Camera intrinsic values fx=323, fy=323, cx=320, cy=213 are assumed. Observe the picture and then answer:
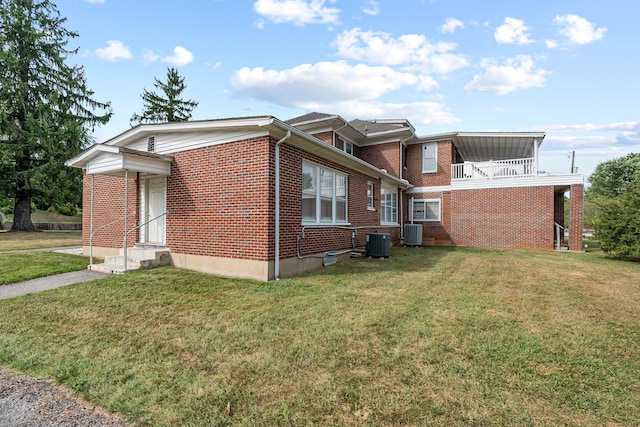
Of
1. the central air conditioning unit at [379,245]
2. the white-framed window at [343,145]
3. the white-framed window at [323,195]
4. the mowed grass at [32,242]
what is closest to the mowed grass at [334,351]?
the white-framed window at [323,195]

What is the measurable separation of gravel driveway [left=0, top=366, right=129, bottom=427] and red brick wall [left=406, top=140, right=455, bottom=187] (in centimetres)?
1723

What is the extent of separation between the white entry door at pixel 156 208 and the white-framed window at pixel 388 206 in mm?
8758

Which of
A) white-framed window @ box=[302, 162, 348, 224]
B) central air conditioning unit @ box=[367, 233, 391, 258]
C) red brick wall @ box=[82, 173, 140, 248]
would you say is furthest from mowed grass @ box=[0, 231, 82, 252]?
central air conditioning unit @ box=[367, 233, 391, 258]

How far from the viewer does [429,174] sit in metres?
17.7

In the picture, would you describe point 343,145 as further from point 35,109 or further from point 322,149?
point 35,109

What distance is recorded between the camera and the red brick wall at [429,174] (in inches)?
679

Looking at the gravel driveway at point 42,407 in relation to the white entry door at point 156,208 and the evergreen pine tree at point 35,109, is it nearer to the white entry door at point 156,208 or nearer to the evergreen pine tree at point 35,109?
the white entry door at point 156,208

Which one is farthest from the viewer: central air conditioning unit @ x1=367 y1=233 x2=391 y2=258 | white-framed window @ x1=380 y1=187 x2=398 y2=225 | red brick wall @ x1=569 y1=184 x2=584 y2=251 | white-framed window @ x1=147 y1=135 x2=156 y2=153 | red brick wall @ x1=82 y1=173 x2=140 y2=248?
white-framed window @ x1=380 y1=187 x2=398 y2=225

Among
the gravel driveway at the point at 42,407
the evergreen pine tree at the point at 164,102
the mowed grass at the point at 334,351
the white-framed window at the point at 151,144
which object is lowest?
the gravel driveway at the point at 42,407

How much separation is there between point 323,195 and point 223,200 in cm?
304

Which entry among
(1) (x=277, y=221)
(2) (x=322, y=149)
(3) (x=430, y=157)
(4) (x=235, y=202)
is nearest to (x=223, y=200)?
(4) (x=235, y=202)

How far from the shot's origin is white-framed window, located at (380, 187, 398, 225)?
47.5 feet

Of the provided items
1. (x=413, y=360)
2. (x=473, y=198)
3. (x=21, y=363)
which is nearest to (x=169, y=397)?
(x=21, y=363)

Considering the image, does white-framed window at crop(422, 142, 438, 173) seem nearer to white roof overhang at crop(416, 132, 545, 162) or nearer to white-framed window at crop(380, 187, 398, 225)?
white roof overhang at crop(416, 132, 545, 162)
